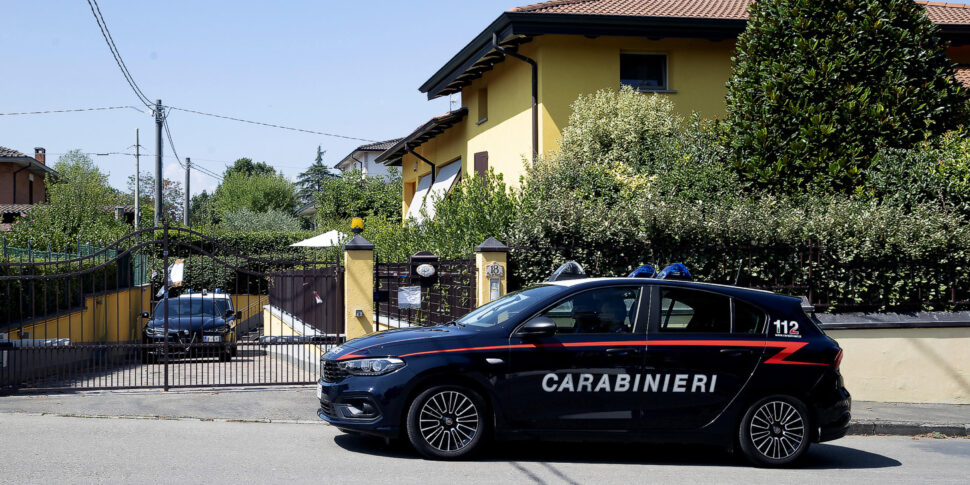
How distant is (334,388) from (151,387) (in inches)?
203

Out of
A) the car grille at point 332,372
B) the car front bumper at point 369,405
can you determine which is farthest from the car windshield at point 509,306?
the car grille at point 332,372

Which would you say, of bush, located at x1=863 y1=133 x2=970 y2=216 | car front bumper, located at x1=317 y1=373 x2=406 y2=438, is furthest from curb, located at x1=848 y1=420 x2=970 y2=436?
car front bumper, located at x1=317 y1=373 x2=406 y2=438

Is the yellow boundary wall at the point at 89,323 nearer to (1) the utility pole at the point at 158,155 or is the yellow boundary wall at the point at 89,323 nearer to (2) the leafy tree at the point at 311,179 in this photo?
(1) the utility pole at the point at 158,155

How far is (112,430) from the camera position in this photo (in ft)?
28.6

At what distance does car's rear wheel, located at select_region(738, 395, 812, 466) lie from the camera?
7.70 meters

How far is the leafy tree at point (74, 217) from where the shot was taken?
1264 inches

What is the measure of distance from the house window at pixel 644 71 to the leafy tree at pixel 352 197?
2800 centimetres

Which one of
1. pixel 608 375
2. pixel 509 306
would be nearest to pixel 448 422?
pixel 509 306

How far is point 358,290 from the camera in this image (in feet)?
39.1

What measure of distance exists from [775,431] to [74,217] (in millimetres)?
35748

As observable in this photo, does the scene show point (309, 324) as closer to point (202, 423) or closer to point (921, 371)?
point (202, 423)

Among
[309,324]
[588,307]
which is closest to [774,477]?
[588,307]

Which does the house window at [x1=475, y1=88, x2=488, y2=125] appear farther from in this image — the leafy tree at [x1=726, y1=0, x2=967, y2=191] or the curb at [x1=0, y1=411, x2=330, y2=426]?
the curb at [x1=0, y1=411, x2=330, y2=426]

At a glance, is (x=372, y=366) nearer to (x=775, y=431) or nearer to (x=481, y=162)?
(x=775, y=431)
